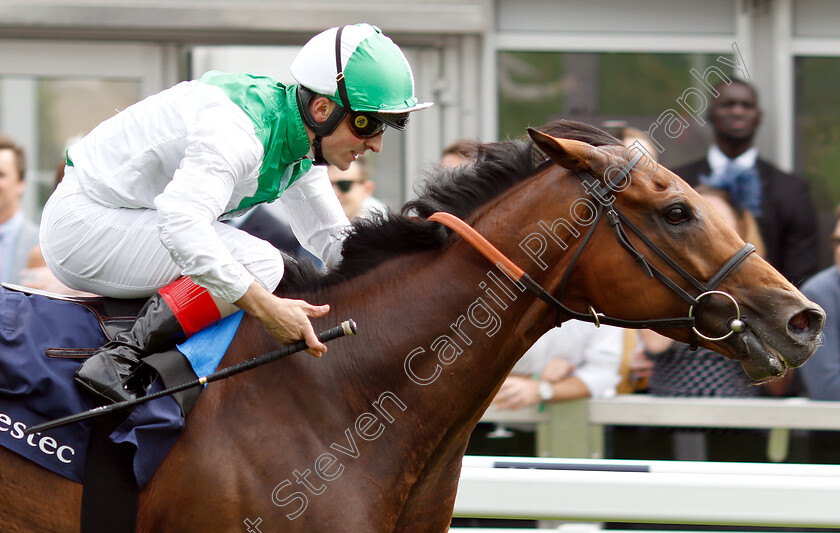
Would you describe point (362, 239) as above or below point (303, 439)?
above

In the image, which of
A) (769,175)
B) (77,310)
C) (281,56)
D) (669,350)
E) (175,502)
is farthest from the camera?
(281,56)

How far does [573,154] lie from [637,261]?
0.32 meters

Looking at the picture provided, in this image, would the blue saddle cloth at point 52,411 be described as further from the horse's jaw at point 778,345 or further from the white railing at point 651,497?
the horse's jaw at point 778,345

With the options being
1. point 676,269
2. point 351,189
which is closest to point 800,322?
point 676,269

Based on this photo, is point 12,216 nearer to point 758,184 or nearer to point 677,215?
point 677,215

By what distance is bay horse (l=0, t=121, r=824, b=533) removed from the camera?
241 cm

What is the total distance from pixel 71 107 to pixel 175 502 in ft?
11.9

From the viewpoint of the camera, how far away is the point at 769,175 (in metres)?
5.12

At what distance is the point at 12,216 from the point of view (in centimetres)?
477

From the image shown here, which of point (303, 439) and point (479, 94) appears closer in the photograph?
point (303, 439)

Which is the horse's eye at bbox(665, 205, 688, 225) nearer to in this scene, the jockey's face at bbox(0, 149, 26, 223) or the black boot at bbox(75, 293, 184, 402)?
the black boot at bbox(75, 293, 184, 402)

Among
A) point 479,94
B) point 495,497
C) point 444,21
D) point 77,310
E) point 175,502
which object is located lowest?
point 495,497

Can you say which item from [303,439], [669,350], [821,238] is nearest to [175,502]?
[303,439]

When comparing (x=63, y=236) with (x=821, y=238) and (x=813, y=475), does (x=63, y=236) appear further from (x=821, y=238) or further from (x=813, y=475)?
(x=821, y=238)
